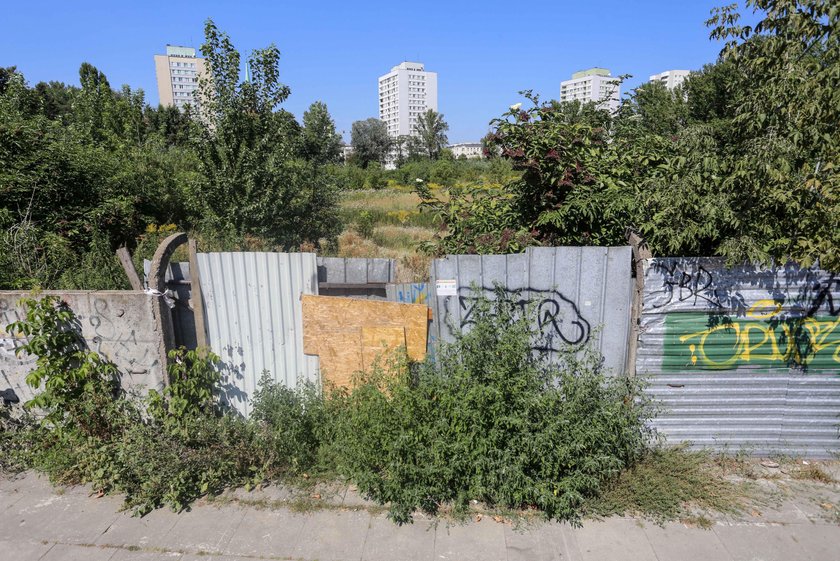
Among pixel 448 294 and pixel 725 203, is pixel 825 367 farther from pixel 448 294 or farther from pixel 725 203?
pixel 448 294

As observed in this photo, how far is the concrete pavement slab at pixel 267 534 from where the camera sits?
3.58 metres

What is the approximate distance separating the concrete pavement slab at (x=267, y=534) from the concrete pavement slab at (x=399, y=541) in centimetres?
53

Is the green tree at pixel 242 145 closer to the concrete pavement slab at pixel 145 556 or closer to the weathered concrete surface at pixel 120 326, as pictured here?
the weathered concrete surface at pixel 120 326

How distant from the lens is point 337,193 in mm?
9383

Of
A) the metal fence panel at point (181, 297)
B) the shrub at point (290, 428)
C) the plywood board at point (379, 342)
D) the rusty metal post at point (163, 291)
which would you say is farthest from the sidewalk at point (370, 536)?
the metal fence panel at point (181, 297)

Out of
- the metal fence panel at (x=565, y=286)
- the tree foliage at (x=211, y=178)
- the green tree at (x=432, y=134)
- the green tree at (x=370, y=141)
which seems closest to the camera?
the metal fence panel at (x=565, y=286)

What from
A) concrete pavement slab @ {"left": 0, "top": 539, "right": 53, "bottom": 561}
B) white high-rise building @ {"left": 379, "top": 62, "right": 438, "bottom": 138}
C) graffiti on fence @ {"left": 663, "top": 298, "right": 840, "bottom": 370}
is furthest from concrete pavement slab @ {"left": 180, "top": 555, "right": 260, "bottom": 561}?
white high-rise building @ {"left": 379, "top": 62, "right": 438, "bottom": 138}

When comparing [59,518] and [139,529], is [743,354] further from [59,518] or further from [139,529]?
[59,518]

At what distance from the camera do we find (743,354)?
424cm

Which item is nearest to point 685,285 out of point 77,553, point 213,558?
point 213,558

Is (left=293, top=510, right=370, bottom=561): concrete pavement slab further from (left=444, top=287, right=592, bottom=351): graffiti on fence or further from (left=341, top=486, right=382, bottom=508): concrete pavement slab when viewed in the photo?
(left=444, top=287, right=592, bottom=351): graffiti on fence

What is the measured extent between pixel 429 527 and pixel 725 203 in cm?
321

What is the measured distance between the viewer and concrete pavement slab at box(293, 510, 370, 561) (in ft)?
11.6

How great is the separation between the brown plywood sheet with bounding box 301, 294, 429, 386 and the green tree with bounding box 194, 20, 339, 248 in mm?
3276
